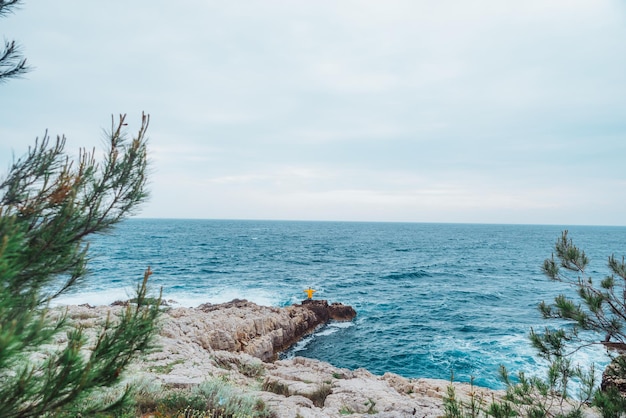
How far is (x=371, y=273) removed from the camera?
43312 mm

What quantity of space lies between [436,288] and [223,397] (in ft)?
108

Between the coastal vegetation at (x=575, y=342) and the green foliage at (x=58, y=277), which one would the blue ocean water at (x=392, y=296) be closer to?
the green foliage at (x=58, y=277)

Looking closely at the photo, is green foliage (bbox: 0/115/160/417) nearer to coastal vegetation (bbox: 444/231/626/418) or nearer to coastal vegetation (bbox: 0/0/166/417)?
coastal vegetation (bbox: 0/0/166/417)

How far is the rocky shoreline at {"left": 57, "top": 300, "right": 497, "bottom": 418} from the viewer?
8.31 metres

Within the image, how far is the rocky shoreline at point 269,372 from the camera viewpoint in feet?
27.3

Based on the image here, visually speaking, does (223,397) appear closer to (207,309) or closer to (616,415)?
(616,415)

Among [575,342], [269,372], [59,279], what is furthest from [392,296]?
[59,279]

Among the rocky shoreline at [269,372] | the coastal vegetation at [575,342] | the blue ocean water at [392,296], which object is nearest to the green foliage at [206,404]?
the rocky shoreline at [269,372]

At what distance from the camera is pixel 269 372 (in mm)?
11688

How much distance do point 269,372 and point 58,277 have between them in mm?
9550

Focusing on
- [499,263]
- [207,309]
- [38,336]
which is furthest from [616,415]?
[499,263]

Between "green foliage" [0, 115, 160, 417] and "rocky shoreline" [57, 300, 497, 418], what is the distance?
465 millimetres

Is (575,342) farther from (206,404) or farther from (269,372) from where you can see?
(269,372)

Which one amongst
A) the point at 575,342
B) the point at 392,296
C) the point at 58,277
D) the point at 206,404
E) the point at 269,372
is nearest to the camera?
the point at 58,277
